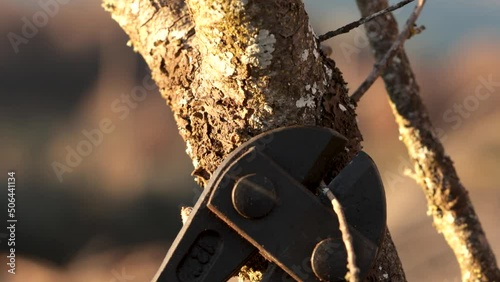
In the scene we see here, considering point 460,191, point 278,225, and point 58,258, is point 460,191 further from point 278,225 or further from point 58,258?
point 58,258

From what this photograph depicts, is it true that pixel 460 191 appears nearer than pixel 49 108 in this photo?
Yes

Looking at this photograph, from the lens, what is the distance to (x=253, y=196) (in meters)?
0.77

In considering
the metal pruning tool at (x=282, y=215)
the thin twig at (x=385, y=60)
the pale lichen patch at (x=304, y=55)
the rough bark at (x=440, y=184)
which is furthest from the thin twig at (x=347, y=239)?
the rough bark at (x=440, y=184)

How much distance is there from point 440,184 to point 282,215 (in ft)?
2.73

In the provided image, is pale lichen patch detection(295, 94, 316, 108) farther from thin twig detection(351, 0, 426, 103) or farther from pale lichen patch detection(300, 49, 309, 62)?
thin twig detection(351, 0, 426, 103)

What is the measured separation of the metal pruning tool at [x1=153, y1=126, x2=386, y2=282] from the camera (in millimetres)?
772

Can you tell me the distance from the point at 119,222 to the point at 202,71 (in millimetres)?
4747

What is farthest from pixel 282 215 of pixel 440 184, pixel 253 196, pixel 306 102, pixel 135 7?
pixel 440 184

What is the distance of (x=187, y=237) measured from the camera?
0.79m

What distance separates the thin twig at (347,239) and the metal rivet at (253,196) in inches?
2.6

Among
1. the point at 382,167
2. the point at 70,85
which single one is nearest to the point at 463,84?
the point at 382,167

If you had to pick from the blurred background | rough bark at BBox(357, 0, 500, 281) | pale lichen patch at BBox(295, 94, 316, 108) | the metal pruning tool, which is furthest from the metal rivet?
the blurred background

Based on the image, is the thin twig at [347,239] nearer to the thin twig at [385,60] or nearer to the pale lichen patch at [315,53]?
the pale lichen patch at [315,53]

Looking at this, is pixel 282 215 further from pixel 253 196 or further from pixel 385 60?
pixel 385 60
